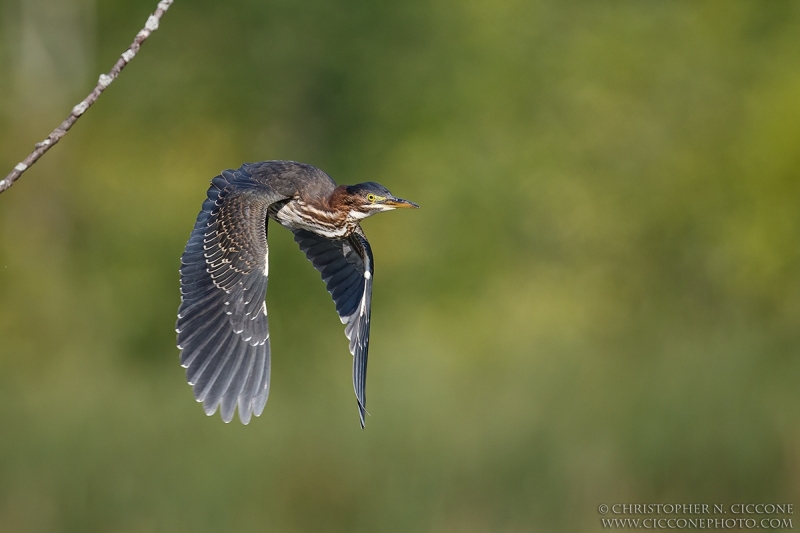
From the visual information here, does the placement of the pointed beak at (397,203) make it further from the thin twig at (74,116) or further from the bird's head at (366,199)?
the thin twig at (74,116)

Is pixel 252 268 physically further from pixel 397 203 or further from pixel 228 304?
pixel 397 203

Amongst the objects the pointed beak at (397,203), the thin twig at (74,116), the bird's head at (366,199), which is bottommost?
the pointed beak at (397,203)

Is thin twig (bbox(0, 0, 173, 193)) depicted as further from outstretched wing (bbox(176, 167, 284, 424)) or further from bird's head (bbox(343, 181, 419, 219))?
bird's head (bbox(343, 181, 419, 219))

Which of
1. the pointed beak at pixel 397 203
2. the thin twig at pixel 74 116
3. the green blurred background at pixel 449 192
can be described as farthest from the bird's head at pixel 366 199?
the green blurred background at pixel 449 192

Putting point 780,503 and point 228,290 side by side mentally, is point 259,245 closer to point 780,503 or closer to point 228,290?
point 228,290

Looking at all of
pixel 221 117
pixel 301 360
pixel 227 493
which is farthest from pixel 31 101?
pixel 227 493

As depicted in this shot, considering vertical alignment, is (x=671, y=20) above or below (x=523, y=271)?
above

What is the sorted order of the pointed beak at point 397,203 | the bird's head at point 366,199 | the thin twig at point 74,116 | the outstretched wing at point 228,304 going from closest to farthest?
the thin twig at point 74,116 → the outstretched wing at point 228,304 → the pointed beak at point 397,203 → the bird's head at point 366,199

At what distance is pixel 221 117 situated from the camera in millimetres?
21453

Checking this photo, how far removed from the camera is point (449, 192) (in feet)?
67.2

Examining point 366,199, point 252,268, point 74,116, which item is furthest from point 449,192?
point 74,116

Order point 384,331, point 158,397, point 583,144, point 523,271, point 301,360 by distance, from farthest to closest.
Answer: point 583,144 < point 523,271 < point 384,331 < point 301,360 < point 158,397

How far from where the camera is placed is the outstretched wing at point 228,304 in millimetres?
5766

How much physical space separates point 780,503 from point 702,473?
0.62 metres
